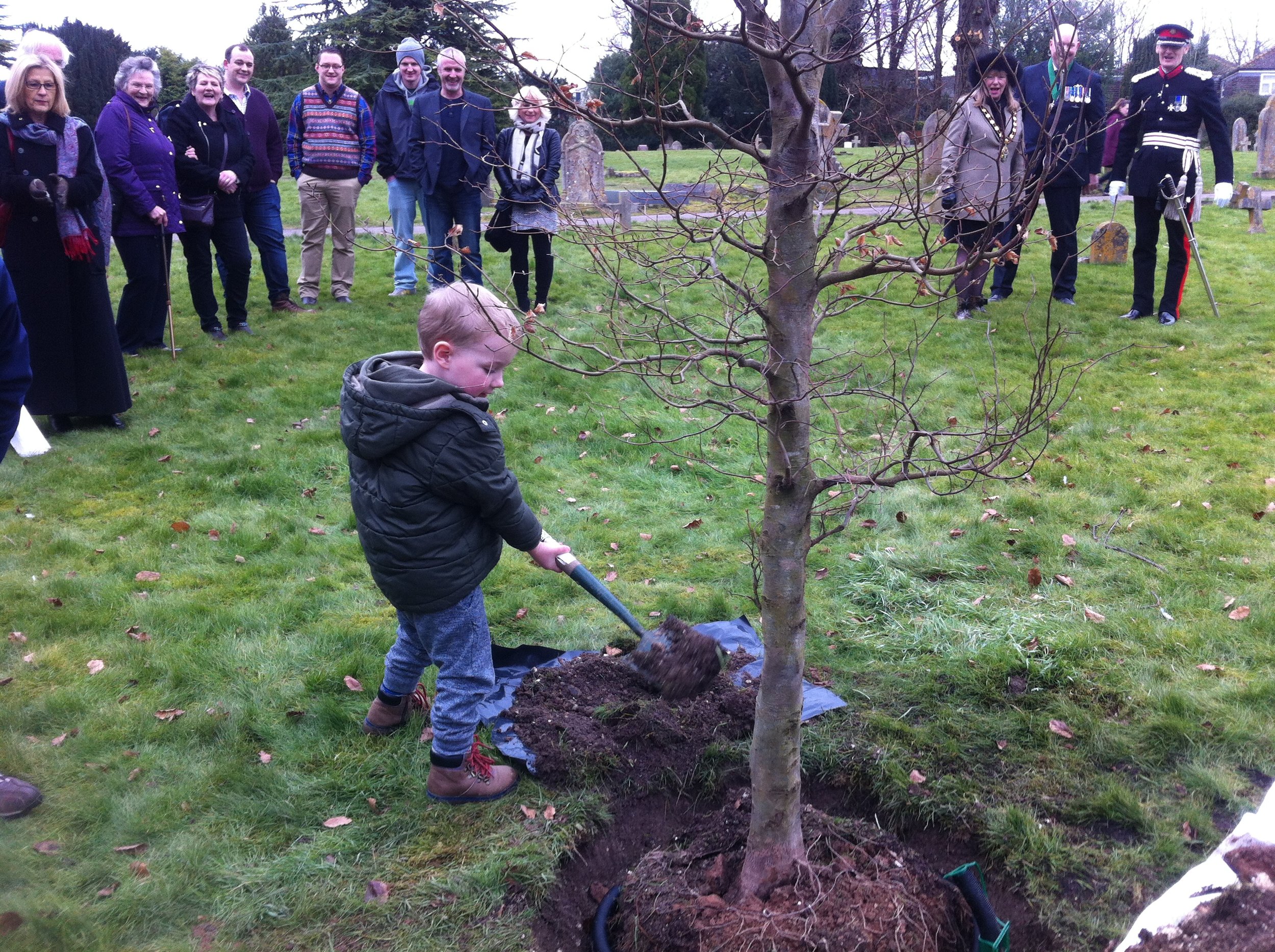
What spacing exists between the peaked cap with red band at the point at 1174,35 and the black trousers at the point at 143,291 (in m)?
8.90

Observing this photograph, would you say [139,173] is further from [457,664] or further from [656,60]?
[656,60]

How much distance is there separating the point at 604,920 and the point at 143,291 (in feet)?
24.2

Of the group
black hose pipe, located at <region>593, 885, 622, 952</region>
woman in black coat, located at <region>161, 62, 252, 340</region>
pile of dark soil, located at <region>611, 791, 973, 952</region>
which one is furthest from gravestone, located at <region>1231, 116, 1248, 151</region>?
black hose pipe, located at <region>593, 885, 622, 952</region>

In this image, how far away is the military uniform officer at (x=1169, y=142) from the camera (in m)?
8.75

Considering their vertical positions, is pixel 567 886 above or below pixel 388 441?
below

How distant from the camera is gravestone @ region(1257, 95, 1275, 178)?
63.5 feet

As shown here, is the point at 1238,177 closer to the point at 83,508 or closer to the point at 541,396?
the point at 541,396

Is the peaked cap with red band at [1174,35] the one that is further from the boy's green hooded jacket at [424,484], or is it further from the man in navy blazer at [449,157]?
the boy's green hooded jacket at [424,484]

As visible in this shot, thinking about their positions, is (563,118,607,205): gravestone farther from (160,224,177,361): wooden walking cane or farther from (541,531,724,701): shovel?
(541,531,724,701): shovel

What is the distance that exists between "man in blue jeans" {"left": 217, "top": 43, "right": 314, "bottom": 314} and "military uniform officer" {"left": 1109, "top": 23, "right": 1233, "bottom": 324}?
7673 mm

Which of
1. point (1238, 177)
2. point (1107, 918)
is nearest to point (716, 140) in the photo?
point (1107, 918)

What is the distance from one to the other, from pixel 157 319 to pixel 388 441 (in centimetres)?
671


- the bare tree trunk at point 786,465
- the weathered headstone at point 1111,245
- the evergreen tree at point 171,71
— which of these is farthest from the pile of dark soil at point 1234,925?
the evergreen tree at point 171,71

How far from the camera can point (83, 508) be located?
5.97m
